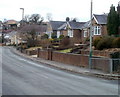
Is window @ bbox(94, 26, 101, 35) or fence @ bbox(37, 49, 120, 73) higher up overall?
window @ bbox(94, 26, 101, 35)

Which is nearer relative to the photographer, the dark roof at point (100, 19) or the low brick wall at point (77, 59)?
the low brick wall at point (77, 59)

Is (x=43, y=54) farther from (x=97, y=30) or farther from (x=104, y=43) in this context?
(x=104, y=43)

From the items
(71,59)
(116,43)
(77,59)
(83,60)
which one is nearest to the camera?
(83,60)

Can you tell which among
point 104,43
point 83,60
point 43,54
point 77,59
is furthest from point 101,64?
point 43,54

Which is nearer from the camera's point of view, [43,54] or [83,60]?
[83,60]

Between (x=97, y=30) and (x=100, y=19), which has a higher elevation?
(x=100, y=19)

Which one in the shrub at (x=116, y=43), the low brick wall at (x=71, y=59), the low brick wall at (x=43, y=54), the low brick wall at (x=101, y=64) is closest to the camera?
the low brick wall at (x=101, y=64)

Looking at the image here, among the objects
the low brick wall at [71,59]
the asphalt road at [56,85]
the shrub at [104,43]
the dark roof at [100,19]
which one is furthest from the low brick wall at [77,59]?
the dark roof at [100,19]

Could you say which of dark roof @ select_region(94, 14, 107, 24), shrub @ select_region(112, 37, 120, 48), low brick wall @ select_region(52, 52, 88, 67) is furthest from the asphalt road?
dark roof @ select_region(94, 14, 107, 24)

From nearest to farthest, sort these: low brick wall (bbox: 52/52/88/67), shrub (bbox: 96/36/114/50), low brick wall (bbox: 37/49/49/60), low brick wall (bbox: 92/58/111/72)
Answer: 1. low brick wall (bbox: 92/58/111/72)
2. low brick wall (bbox: 52/52/88/67)
3. shrub (bbox: 96/36/114/50)
4. low brick wall (bbox: 37/49/49/60)

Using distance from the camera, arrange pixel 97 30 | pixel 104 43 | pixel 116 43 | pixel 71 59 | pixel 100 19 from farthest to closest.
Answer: pixel 100 19 < pixel 97 30 < pixel 104 43 < pixel 71 59 < pixel 116 43

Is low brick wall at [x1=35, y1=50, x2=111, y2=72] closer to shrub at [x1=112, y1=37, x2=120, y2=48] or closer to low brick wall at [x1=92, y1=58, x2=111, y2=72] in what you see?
low brick wall at [x1=92, y1=58, x2=111, y2=72]

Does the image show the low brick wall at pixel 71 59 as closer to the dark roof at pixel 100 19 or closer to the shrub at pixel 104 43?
the shrub at pixel 104 43

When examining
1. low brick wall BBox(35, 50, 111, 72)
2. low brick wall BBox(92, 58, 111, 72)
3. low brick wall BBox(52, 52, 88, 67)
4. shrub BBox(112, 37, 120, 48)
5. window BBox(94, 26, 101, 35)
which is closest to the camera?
low brick wall BBox(92, 58, 111, 72)
